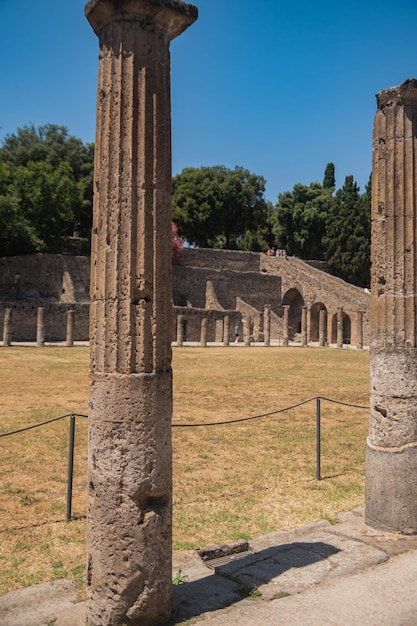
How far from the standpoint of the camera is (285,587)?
3.70 metres

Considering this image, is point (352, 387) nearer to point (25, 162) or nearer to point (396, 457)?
point (396, 457)

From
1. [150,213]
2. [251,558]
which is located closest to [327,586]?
[251,558]

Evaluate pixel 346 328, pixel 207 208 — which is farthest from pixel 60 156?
pixel 346 328

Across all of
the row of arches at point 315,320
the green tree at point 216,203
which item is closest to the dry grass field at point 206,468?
the row of arches at point 315,320

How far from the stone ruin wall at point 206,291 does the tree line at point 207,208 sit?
205cm

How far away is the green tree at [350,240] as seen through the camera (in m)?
42.6

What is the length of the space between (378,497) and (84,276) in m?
31.1

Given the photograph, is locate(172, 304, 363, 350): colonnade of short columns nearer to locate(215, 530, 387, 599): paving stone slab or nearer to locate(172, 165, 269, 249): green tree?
locate(172, 165, 269, 249): green tree

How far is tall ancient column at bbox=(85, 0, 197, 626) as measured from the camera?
325 centimetres

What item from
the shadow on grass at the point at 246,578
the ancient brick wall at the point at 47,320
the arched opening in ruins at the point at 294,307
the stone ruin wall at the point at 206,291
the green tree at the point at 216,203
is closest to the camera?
the shadow on grass at the point at 246,578

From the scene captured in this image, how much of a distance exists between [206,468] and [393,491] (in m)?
2.50

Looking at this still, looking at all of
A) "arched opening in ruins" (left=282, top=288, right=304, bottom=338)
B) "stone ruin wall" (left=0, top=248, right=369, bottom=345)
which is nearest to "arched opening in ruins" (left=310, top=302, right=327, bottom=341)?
"stone ruin wall" (left=0, top=248, right=369, bottom=345)

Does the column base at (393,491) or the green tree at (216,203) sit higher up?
the green tree at (216,203)

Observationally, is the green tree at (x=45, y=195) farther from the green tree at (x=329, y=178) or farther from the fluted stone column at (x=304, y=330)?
the green tree at (x=329, y=178)
